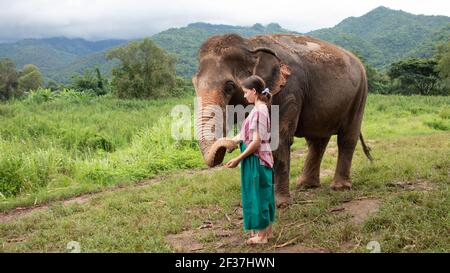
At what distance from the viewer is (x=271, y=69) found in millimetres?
5090

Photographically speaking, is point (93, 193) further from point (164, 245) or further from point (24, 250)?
point (164, 245)

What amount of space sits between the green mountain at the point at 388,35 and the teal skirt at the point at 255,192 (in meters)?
50.0

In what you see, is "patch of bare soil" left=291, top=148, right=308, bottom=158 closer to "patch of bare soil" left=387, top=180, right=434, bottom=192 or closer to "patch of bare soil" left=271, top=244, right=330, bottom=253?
"patch of bare soil" left=387, top=180, right=434, bottom=192

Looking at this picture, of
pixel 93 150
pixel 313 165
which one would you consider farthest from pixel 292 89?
pixel 93 150

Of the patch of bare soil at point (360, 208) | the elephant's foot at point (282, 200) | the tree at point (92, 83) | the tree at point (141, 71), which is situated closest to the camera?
the patch of bare soil at point (360, 208)

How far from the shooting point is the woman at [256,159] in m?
3.95

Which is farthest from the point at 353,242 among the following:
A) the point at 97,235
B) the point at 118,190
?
the point at 118,190

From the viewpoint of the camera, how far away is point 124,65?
101 ft

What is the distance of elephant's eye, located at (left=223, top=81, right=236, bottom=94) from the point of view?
15.2ft

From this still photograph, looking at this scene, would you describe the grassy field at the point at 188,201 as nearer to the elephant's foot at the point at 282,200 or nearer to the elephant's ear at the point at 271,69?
the elephant's foot at the point at 282,200

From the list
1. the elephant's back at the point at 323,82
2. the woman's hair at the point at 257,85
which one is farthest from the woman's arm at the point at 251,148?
the elephant's back at the point at 323,82

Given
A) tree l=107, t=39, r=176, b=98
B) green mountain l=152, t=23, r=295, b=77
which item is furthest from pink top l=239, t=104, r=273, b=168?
green mountain l=152, t=23, r=295, b=77

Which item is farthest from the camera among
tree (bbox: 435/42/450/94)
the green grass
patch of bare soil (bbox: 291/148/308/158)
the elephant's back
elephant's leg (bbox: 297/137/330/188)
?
tree (bbox: 435/42/450/94)

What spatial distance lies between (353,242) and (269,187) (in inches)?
35.6
